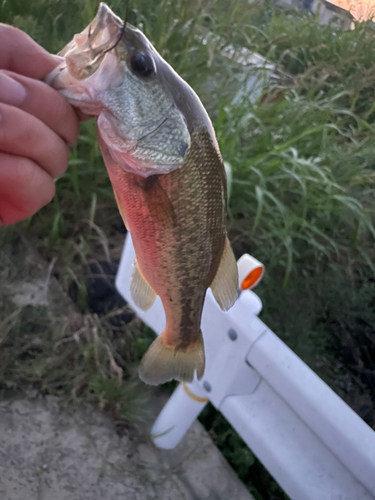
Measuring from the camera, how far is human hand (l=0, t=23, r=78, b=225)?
588mm

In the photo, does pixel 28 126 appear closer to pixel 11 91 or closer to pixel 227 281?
pixel 11 91

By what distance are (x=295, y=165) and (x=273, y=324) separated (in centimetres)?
69

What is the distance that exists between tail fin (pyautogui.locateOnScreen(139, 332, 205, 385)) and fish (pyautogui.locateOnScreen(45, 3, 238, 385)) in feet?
0.58

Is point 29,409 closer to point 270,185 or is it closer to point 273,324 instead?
point 273,324

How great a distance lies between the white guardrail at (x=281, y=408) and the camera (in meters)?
0.92

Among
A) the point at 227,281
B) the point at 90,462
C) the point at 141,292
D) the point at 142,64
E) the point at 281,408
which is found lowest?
the point at 90,462

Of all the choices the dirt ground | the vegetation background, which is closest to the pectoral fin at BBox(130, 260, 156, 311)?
the vegetation background

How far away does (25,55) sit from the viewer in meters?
0.67

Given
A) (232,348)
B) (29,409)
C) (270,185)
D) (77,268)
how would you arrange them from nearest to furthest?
(232,348) < (29,409) < (77,268) < (270,185)

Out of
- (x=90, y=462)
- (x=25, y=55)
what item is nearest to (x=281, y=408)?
(x=90, y=462)

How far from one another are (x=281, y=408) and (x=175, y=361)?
408 mm

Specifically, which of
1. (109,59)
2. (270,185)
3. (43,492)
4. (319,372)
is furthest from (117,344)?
(109,59)

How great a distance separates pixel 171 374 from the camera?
0.92m

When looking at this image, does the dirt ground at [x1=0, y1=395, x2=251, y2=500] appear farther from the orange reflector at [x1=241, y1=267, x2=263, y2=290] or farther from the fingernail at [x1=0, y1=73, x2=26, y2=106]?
the fingernail at [x1=0, y1=73, x2=26, y2=106]
